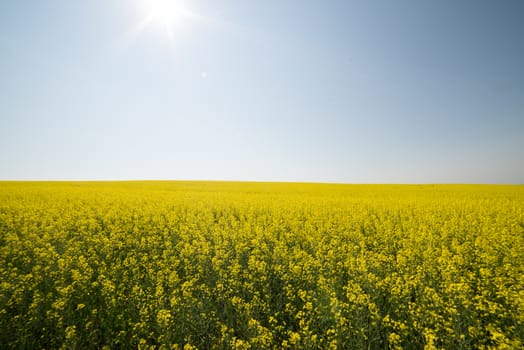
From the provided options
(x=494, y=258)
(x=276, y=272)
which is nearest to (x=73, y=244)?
(x=276, y=272)

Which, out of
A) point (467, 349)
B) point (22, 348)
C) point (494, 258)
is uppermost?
point (494, 258)

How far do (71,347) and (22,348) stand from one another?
39.9 inches

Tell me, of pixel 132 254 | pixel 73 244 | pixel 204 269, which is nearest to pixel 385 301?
pixel 204 269

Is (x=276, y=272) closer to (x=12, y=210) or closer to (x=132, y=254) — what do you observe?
(x=132, y=254)

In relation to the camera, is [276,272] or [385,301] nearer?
[385,301]

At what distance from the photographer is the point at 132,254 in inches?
282

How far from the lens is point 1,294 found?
4477 millimetres

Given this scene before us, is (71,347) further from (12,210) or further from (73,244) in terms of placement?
(12,210)

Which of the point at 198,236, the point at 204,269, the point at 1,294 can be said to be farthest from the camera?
the point at 198,236

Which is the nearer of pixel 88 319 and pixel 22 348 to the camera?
pixel 22 348

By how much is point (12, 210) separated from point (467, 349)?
17.2m

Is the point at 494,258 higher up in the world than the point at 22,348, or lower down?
higher up

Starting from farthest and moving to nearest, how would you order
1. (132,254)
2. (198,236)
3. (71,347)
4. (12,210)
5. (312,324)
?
(12,210)
(198,236)
(132,254)
(312,324)
(71,347)


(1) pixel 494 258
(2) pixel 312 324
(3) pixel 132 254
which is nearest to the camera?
(2) pixel 312 324
